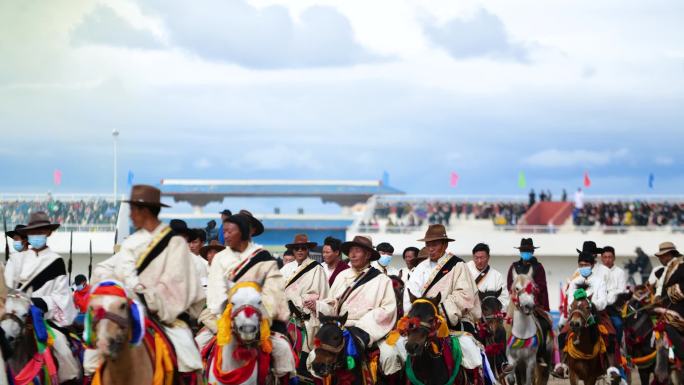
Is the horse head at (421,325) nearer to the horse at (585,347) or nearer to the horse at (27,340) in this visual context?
the horse at (27,340)

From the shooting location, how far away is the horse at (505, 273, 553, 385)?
1553 centimetres

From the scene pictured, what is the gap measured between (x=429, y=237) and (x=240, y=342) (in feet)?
14.5

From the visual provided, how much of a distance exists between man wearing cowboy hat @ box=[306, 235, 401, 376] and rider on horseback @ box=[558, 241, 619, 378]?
5441 millimetres

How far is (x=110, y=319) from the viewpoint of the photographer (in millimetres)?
7855

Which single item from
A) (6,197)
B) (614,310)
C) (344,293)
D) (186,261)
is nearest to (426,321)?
(344,293)

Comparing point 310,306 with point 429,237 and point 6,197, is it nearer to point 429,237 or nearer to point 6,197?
point 429,237

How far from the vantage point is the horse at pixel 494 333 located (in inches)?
638

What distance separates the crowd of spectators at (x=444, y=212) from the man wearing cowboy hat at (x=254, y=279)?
45.7m

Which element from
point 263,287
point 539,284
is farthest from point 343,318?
point 539,284

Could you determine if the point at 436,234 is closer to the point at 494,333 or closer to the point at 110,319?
the point at 494,333

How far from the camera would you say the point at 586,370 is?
1695 centimetres

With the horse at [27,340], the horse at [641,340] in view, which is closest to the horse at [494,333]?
the horse at [641,340]

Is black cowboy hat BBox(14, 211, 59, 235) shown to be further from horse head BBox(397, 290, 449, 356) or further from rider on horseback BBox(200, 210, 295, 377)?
horse head BBox(397, 290, 449, 356)

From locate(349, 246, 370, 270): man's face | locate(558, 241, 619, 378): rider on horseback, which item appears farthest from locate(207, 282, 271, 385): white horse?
locate(558, 241, 619, 378): rider on horseback
